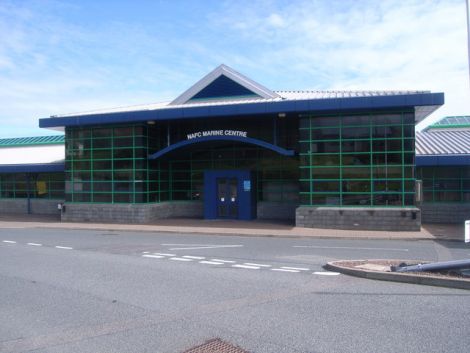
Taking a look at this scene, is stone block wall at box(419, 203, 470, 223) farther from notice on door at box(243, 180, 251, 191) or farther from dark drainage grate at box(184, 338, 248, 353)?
dark drainage grate at box(184, 338, 248, 353)

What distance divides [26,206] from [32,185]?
139 cm

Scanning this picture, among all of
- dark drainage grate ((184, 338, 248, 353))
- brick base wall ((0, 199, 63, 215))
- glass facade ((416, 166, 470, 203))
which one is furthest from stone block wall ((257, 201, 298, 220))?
dark drainage grate ((184, 338, 248, 353))

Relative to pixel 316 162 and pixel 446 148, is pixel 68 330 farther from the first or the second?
pixel 446 148

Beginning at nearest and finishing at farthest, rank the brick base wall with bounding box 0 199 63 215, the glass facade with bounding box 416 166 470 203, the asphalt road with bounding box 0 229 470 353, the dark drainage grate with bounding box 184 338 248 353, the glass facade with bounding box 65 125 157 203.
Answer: the dark drainage grate with bounding box 184 338 248 353 → the asphalt road with bounding box 0 229 470 353 → the glass facade with bounding box 416 166 470 203 → the glass facade with bounding box 65 125 157 203 → the brick base wall with bounding box 0 199 63 215

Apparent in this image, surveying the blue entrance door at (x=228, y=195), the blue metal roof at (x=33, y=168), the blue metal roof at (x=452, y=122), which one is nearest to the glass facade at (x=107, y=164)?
the blue entrance door at (x=228, y=195)

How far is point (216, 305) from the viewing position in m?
7.43

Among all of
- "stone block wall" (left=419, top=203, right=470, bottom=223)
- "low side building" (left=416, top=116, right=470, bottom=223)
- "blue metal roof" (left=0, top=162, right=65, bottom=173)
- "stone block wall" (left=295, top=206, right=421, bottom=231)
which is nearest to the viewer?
"stone block wall" (left=295, top=206, right=421, bottom=231)

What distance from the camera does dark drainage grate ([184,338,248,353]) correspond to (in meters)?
5.39

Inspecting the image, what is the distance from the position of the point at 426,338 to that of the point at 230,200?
1904 centimetres

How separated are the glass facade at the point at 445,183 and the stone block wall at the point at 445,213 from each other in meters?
0.35

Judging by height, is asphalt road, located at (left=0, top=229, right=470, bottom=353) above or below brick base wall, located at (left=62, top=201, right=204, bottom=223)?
below

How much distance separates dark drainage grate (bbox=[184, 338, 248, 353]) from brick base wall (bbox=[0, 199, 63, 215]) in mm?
26354

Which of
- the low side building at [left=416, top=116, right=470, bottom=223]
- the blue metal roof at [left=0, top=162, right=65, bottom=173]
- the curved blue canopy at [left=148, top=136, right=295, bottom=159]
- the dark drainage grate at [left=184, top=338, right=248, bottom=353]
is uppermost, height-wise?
the curved blue canopy at [left=148, top=136, right=295, bottom=159]

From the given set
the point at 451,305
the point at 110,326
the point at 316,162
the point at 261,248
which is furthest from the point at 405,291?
the point at 316,162
